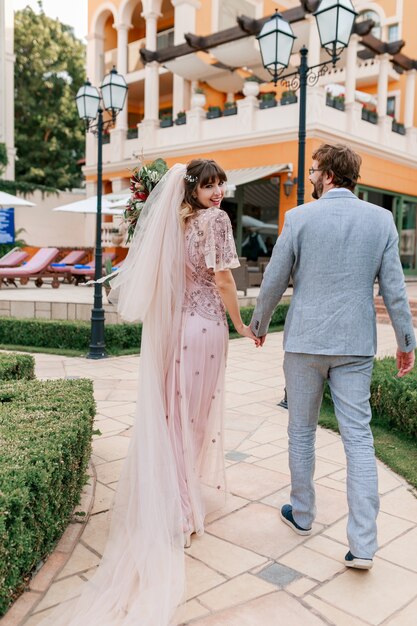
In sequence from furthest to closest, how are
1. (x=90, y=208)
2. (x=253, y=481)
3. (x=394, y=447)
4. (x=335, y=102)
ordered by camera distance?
(x=335, y=102)
(x=90, y=208)
(x=394, y=447)
(x=253, y=481)

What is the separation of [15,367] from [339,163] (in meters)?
3.29

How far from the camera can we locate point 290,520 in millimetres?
3023

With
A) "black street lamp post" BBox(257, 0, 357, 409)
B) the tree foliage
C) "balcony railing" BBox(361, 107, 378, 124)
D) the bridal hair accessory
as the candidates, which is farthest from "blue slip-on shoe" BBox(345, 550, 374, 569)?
the tree foliage

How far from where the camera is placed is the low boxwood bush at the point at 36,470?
2170 millimetres

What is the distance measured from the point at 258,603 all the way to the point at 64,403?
158 cm

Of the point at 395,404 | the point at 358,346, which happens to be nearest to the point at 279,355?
the point at 395,404

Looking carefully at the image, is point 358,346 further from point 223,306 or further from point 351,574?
point 351,574

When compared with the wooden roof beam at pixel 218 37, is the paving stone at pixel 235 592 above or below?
below

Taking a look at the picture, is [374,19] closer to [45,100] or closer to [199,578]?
[45,100]

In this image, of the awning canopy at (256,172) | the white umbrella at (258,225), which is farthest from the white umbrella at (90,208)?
the white umbrella at (258,225)

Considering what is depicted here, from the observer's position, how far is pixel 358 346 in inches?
101

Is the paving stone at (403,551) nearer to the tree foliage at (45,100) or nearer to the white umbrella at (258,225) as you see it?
the white umbrella at (258,225)

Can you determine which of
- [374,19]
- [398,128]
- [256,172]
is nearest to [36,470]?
[256,172]

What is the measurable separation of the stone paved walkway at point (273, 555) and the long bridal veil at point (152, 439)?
0.45ft
